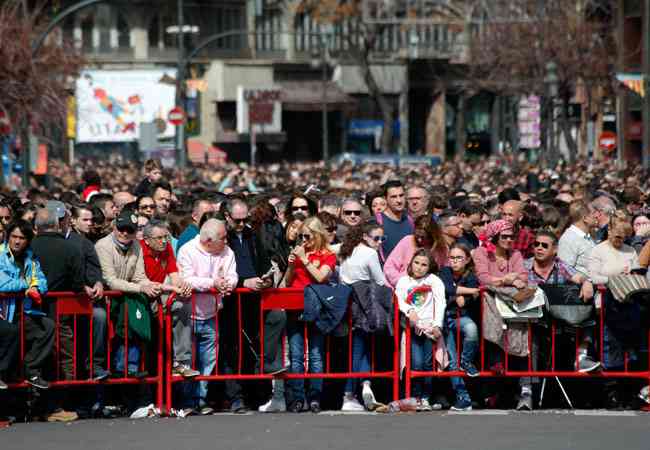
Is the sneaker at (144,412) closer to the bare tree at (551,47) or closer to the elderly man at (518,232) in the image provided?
the elderly man at (518,232)

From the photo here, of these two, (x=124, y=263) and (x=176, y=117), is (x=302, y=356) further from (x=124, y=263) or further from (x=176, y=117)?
(x=176, y=117)

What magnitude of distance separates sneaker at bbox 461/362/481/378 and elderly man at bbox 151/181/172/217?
4.68 metres

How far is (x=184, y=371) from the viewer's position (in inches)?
510

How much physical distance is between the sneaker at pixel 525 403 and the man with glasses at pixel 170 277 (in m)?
2.53

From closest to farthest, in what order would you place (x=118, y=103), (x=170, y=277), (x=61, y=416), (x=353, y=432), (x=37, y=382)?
1. (x=353, y=432)
2. (x=37, y=382)
3. (x=61, y=416)
4. (x=170, y=277)
5. (x=118, y=103)

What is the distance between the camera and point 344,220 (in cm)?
1509

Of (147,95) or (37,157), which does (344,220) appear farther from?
(147,95)

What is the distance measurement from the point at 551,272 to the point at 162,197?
17.7ft

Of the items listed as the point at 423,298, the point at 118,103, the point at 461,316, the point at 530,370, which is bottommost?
the point at 530,370

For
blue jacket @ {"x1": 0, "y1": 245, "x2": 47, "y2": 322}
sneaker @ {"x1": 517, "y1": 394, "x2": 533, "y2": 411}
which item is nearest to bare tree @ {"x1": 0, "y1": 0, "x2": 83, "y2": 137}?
blue jacket @ {"x1": 0, "y1": 245, "x2": 47, "y2": 322}

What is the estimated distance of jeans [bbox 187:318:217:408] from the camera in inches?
517

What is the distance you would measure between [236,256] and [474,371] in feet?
6.92

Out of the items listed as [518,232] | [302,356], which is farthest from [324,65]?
[302,356]

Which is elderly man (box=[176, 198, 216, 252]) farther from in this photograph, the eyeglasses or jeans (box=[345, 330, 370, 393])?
the eyeglasses
